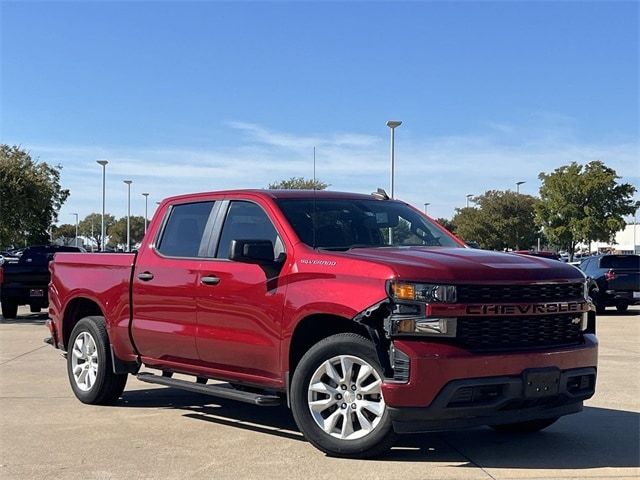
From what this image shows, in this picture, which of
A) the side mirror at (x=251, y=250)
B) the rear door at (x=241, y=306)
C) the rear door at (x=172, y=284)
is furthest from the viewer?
the rear door at (x=172, y=284)

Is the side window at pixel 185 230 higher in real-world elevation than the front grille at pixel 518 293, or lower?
higher

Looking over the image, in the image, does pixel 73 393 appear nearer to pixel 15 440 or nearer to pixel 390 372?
pixel 15 440

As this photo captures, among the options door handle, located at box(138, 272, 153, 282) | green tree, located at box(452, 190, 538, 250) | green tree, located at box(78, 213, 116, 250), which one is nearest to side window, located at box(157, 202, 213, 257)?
door handle, located at box(138, 272, 153, 282)

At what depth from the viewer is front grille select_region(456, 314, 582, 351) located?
541 centimetres

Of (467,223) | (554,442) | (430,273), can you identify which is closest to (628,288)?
(554,442)

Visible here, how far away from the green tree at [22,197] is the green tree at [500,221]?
126ft

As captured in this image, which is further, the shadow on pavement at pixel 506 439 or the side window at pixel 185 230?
the side window at pixel 185 230

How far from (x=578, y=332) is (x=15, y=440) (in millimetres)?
4359

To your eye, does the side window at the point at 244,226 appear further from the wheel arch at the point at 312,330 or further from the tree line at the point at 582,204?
the tree line at the point at 582,204

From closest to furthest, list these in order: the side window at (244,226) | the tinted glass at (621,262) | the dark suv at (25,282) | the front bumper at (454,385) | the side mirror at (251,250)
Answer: the front bumper at (454,385), the side mirror at (251,250), the side window at (244,226), the dark suv at (25,282), the tinted glass at (621,262)

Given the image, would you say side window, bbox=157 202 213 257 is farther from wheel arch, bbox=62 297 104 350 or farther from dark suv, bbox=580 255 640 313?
dark suv, bbox=580 255 640 313

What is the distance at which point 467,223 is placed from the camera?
215ft

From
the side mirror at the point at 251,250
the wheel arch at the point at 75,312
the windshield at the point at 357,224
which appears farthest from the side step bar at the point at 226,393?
the wheel arch at the point at 75,312

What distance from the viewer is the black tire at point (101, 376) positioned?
7.74m
